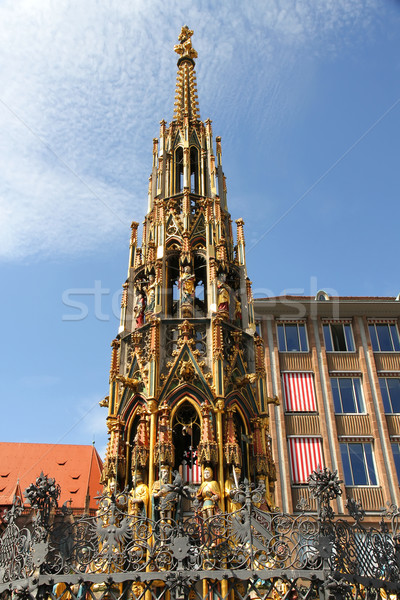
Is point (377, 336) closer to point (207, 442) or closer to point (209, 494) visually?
point (207, 442)

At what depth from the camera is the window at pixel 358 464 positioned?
2559cm

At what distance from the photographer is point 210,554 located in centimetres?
974

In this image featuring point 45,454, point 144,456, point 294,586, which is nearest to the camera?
point 294,586

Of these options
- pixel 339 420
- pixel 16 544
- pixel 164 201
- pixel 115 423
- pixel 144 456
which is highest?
pixel 164 201

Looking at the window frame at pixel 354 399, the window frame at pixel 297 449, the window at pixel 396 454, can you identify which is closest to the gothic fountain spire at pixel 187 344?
the window frame at pixel 297 449

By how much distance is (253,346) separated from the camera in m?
16.5

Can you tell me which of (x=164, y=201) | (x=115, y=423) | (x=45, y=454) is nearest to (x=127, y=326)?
(x=115, y=423)

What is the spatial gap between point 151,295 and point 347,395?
15.0 metres

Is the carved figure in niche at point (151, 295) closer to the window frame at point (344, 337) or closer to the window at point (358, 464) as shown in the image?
the window at point (358, 464)

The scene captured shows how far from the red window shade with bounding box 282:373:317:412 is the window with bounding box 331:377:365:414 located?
46.2 inches

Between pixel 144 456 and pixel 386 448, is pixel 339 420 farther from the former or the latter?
pixel 144 456

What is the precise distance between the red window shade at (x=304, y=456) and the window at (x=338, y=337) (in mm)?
5320

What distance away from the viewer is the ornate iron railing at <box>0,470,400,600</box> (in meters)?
9.24

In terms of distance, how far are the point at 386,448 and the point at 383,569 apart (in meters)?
17.1
